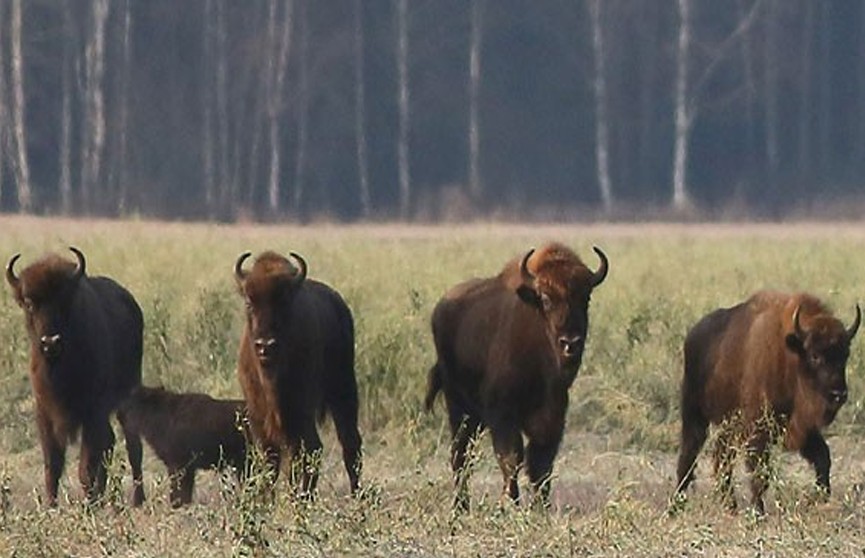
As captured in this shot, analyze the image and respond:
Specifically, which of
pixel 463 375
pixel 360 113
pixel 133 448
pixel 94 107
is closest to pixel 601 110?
pixel 360 113

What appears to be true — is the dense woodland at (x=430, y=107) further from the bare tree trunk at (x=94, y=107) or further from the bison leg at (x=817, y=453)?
the bison leg at (x=817, y=453)

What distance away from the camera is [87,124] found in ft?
158

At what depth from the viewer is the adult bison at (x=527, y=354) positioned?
14.1 metres

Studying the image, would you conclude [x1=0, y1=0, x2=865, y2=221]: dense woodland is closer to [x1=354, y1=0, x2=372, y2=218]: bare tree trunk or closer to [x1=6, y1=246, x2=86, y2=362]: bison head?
[x1=354, y1=0, x2=372, y2=218]: bare tree trunk

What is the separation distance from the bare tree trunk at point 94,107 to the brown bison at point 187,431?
94.9ft

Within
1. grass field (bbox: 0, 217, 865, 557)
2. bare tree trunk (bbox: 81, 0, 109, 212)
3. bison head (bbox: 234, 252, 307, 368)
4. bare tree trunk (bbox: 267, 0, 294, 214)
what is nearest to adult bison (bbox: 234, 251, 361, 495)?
bison head (bbox: 234, 252, 307, 368)

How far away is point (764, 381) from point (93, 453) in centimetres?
393

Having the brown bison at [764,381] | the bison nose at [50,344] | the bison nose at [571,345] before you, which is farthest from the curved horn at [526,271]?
the bison nose at [50,344]

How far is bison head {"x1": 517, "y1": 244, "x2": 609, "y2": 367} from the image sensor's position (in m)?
14.0

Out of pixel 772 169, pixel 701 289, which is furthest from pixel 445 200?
pixel 701 289

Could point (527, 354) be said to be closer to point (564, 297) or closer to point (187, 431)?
point (564, 297)

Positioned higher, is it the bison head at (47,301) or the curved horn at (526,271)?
the curved horn at (526,271)

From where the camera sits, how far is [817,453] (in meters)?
14.2

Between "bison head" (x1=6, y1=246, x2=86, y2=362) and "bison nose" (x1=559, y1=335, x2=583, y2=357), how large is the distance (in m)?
2.84
